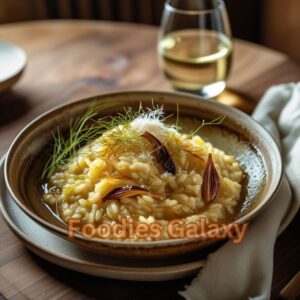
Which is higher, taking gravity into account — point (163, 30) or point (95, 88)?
point (163, 30)

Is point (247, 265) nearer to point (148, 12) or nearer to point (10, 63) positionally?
point (10, 63)

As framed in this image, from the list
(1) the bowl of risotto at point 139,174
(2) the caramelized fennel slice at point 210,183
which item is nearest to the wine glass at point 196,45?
(1) the bowl of risotto at point 139,174

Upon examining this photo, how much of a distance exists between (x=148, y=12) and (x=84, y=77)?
1485mm

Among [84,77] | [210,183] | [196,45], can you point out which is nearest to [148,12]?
[84,77]

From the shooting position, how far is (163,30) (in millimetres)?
1946

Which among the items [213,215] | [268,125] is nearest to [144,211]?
[213,215]

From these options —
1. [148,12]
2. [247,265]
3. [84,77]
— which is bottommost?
[148,12]

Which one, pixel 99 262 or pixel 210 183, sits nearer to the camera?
pixel 99 262

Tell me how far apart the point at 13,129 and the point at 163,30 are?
0.62 m

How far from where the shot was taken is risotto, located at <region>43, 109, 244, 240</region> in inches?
50.2

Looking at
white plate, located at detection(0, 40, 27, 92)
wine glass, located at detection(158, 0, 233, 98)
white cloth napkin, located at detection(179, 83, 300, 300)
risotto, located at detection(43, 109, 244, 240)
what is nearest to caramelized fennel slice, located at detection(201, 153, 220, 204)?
risotto, located at detection(43, 109, 244, 240)

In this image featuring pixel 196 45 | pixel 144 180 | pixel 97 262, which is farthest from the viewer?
pixel 196 45

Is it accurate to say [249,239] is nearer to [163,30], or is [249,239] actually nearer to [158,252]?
[158,252]

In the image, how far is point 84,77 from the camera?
6.95 ft
